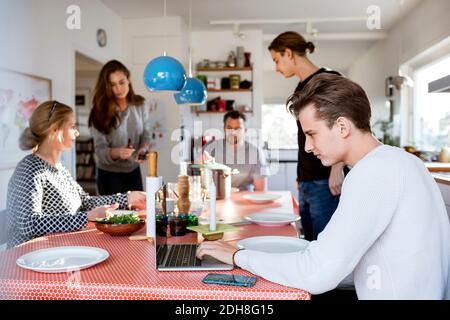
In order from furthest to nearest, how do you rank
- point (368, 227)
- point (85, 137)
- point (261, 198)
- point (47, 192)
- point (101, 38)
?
point (85, 137), point (101, 38), point (261, 198), point (47, 192), point (368, 227)

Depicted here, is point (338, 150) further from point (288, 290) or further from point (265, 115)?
point (265, 115)

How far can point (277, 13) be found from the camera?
528 cm

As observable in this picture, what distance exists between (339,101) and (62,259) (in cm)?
91

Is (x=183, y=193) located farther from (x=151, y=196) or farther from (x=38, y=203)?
(x=38, y=203)

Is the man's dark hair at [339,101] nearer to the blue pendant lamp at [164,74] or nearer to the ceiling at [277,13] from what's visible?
the blue pendant lamp at [164,74]

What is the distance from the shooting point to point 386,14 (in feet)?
17.1

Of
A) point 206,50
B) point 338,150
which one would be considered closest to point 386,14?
point 206,50

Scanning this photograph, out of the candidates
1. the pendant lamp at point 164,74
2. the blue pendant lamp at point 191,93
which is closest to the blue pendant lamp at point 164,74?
the pendant lamp at point 164,74

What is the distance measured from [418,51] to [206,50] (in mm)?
2648

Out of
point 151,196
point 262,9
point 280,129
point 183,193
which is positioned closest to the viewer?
point 151,196

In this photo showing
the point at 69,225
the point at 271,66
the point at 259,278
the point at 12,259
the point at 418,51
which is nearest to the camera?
the point at 259,278

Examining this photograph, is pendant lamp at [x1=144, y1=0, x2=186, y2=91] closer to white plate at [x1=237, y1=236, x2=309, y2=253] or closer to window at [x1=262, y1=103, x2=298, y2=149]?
white plate at [x1=237, y1=236, x2=309, y2=253]

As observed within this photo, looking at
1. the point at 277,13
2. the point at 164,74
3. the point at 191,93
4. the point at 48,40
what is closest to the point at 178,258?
the point at 164,74

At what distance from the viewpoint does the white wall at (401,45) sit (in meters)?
4.28
